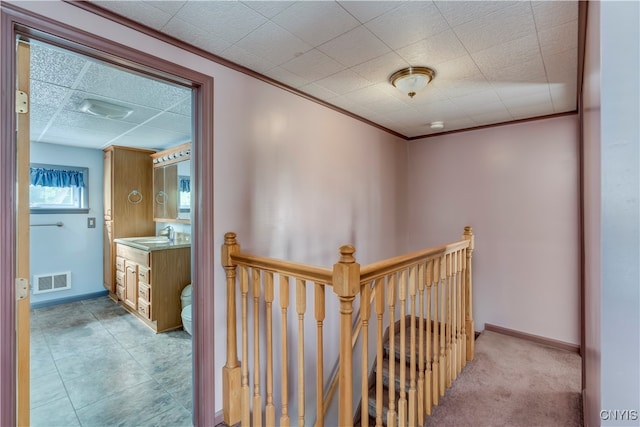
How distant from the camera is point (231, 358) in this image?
1809 mm

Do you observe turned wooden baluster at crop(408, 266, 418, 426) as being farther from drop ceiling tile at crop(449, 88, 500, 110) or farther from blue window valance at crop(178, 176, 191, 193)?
blue window valance at crop(178, 176, 191, 193)

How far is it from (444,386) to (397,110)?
2.30m

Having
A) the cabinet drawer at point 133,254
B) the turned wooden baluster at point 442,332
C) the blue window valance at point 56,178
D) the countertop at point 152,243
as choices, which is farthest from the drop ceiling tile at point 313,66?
the blue window valance at point 56,178

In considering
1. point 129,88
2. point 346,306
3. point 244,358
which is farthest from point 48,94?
point 346,306

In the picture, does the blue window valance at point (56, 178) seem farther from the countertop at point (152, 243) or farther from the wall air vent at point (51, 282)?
the wall air vent at point (51, 282)

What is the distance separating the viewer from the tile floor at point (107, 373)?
6.64 feet

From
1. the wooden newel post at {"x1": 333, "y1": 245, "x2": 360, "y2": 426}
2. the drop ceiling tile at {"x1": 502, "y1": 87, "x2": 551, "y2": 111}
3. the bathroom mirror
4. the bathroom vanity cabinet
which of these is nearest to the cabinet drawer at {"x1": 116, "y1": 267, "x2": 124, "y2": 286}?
the bathroom vanity cabinet

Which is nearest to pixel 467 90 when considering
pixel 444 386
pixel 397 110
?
pixel 397 110

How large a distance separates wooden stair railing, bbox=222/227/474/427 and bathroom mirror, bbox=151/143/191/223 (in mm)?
2516

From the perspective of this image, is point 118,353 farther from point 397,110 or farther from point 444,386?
point 397,110

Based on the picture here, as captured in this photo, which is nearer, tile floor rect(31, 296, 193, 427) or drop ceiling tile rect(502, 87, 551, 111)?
tile floor rect(31, 296, 193, 427)

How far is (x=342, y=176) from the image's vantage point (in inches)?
114

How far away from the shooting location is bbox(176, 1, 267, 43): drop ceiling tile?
138 centimetres

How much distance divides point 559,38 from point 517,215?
75.8 inches
